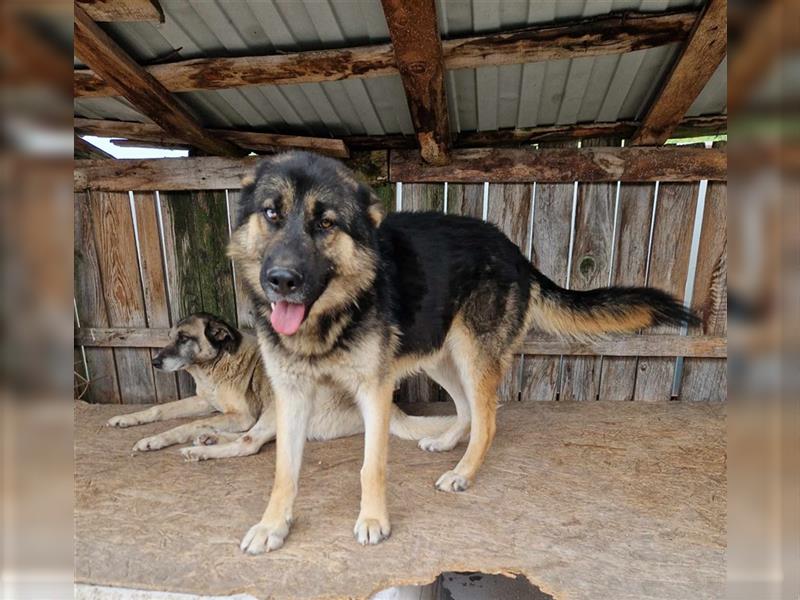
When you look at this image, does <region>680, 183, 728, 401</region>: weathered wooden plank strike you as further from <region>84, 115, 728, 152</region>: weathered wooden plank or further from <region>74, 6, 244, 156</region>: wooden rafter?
<region>74, 6, 244, 156</region>: wooden rafter

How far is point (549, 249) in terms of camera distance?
14.5 feet

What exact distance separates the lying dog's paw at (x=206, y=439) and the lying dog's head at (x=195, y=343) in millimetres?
721

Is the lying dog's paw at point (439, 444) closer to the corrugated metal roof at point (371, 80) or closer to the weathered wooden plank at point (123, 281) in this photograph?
the corrugated metal roof at point (371, 80)

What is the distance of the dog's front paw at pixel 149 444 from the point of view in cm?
357

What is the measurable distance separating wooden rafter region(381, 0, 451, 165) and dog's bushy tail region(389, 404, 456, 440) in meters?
2.31

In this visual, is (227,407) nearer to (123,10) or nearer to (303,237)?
(303,237)

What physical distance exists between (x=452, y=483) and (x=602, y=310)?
1.61 meters

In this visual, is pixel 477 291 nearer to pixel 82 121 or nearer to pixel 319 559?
pixel 319 559

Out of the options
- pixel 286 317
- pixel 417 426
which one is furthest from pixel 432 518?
pixel 286 317

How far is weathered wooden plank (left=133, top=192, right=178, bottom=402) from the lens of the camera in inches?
176

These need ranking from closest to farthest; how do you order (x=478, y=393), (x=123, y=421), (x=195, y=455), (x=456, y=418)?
(x=478, y=393) → (x=195, y=455) → (x=456, y=418) → (x=123, y=421)

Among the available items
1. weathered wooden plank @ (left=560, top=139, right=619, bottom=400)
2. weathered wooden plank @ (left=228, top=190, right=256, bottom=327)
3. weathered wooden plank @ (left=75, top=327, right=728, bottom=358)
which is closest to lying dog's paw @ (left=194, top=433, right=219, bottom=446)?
weathered wooden plank @ (left=228, top=190, right=256, bottom=327)

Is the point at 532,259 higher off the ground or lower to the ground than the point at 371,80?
lower

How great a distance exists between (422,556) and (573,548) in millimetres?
785
